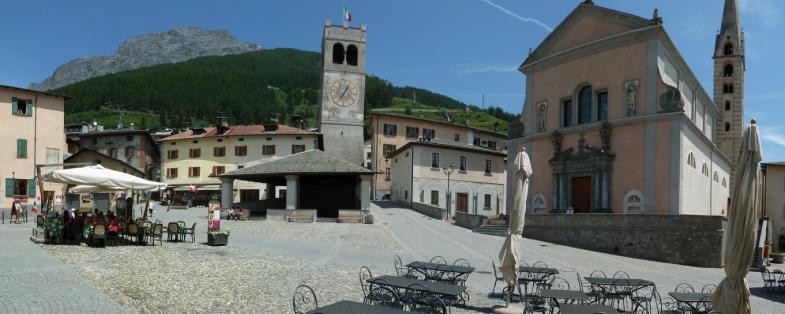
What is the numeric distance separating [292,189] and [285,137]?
21557mm

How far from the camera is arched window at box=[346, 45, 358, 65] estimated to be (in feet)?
196

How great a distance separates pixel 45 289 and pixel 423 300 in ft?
21.5

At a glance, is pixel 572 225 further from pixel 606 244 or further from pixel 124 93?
pixel 124 93

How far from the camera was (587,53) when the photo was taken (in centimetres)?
2959

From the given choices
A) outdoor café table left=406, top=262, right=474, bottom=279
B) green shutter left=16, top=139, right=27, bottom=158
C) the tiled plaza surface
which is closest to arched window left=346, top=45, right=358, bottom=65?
green shutter left=16, top=139, right=27, bottom=158

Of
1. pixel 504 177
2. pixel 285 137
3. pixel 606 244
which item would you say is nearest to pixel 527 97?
pixel 606 244

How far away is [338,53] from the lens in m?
59.7

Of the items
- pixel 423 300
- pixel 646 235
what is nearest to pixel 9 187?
pixel 423 300

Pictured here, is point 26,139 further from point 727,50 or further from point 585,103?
point 727,50

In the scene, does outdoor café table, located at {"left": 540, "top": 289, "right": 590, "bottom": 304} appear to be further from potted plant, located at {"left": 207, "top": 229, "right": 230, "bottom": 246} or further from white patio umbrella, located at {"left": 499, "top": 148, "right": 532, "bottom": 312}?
potted plant, located at {"left": 207, "top": 229, "right": 230, "bottom": 246}

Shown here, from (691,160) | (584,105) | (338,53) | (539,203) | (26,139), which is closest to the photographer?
(691,160)

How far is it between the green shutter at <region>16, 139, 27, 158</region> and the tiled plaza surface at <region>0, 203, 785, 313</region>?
799 inches

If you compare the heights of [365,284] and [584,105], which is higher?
[584,105]

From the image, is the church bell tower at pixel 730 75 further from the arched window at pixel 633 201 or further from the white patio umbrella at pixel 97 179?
the white patio umbrella at pixel 97 179
